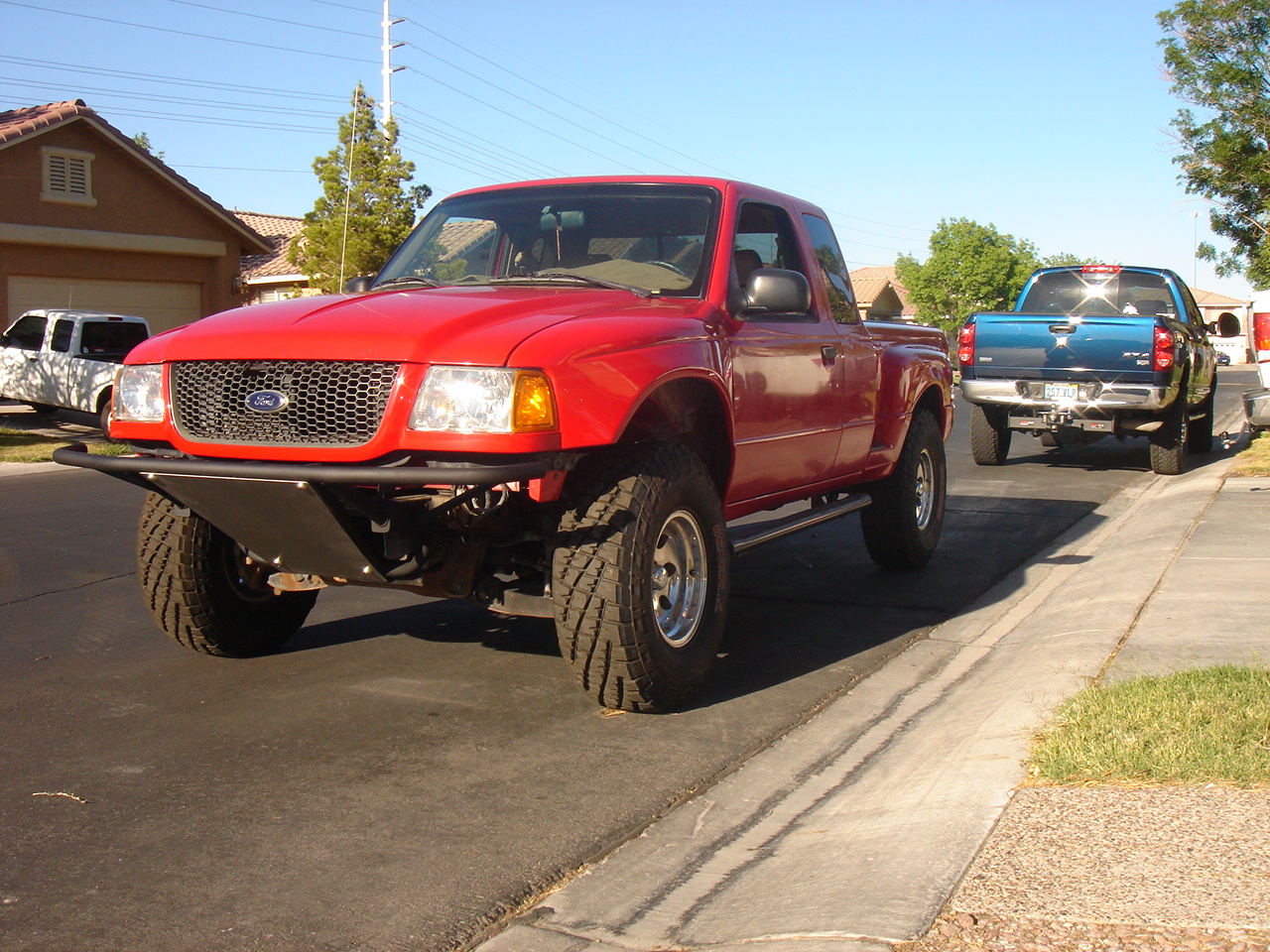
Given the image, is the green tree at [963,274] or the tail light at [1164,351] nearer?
the tail light at [1164,351]

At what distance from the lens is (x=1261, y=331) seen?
39.1ft

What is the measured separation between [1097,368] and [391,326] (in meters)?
9.77

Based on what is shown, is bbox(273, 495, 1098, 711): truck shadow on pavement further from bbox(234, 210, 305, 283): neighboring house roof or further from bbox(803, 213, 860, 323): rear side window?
bbox(234, 210, 305, 283): neighboring house roof

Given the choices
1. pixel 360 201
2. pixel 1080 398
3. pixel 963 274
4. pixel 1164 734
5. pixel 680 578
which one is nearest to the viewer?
pixel 1164 734

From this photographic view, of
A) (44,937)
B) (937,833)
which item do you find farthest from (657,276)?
(44,937)

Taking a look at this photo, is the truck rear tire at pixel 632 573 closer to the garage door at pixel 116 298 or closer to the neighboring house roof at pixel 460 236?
the neighboring house roof at pixel 460 236

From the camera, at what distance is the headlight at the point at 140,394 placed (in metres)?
4.54

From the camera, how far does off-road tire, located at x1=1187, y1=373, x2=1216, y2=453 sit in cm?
1475

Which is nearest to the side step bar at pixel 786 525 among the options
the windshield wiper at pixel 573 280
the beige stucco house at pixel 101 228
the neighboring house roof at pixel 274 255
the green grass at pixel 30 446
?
the windshield wiper at pixel 573 280

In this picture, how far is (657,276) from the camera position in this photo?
214 inches

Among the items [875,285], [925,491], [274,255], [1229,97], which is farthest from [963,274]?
[925,491]

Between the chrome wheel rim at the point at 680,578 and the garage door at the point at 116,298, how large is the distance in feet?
71.8

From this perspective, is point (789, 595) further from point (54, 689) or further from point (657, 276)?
point (54, 689)

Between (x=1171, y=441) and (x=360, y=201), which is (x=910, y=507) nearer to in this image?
(x=1171, y=441)
